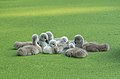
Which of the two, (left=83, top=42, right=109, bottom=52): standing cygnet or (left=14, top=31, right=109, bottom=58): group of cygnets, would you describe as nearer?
(left=14, top=31, right=109, bottom=58): group of cygnets

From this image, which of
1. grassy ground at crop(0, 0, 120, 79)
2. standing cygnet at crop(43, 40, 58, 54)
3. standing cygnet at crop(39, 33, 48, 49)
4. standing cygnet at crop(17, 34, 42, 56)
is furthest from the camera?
standing cygnet at crop(39, 33, 48, 49)

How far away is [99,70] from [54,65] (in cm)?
67

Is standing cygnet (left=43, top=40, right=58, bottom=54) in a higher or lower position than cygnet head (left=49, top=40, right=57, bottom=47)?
lower

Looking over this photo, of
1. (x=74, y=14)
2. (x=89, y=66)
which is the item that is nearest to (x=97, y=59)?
(x=89, y=66)

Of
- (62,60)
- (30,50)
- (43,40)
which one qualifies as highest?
(43,40)

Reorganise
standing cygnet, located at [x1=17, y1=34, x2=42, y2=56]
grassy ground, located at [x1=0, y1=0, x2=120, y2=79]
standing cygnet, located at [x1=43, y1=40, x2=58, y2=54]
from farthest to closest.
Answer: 1. standing cygnet, located at [x1=43, y1=40, x2=58, y2=54]
2. standing cygnet, located at [x1=17, y1=34, x2=42, y2=56]
3. grassy ground, located at [x1=0, y1=0, x2=120, y2=79]

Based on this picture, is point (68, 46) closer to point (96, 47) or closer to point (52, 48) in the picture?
point (52, 48)

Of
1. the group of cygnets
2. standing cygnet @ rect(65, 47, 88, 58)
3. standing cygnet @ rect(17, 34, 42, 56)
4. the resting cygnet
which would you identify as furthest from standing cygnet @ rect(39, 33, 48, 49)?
standing cygnet @ rect(65, 47, 88, 58)

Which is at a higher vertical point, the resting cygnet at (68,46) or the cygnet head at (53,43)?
the cygnet head at (53,43)

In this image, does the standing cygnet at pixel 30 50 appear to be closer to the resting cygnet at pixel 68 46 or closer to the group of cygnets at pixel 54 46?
the group of cygnets at pixel 54 46

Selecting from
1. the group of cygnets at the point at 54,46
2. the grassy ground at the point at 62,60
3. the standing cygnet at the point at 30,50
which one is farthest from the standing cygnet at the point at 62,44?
the standing cygnet at the point at 30,50

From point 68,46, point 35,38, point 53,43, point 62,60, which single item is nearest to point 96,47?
point 68,46

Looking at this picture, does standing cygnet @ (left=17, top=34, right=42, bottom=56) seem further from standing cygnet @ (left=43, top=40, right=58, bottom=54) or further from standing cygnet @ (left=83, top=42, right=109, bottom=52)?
standing cygnet @ (left=83, top=42, right=109, bottom=52)

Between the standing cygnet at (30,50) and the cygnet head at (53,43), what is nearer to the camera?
the standing cygnet at (30,50)
